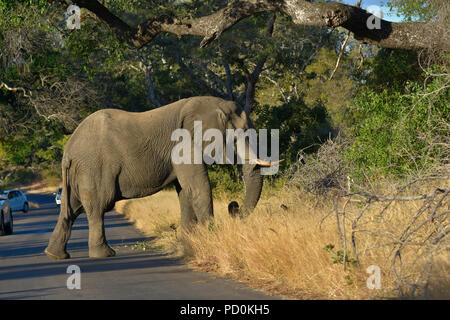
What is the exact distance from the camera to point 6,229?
21719mm

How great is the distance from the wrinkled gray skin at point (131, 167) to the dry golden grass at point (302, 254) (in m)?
1.01

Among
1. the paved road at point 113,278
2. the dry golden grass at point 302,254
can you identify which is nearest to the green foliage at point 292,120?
the paved road at point 113,278

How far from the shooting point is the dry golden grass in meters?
8.63

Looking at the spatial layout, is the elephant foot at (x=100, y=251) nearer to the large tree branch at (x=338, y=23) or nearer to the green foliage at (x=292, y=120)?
the large tree branch at (x=338, y=23)

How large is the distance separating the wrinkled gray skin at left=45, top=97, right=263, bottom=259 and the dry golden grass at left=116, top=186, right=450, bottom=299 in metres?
1.01

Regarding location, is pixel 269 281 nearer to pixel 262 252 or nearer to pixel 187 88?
pixel 262 252

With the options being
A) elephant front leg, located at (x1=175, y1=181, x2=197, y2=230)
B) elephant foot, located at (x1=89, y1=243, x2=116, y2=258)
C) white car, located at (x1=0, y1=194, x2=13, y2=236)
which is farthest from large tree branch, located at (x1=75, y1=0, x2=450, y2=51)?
white car, located at (x1=0, y1=194, x2=13, y2=236)

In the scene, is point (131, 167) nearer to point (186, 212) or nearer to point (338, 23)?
point (186, 212)

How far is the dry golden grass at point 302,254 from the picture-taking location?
28.3 ft

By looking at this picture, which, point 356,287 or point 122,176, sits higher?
point 122,176

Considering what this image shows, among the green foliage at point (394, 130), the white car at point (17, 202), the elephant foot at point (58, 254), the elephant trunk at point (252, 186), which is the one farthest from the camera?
the white car at point (17, 202)

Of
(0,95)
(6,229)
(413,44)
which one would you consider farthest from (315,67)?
(413,44)

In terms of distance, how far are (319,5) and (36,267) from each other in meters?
6.73

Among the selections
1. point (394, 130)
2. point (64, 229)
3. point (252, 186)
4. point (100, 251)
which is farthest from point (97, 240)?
point (394, 130)
